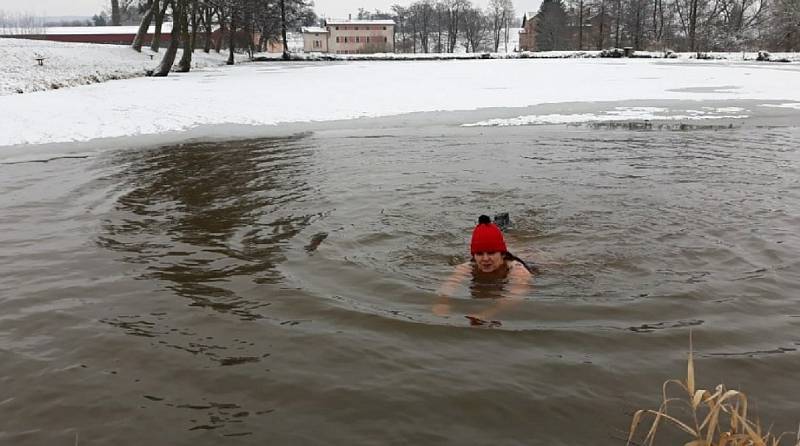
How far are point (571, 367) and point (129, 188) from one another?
821 cm

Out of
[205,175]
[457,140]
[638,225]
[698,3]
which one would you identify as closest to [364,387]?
[638,225]

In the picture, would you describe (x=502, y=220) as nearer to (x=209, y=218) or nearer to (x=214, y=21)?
(x=209, y=218)

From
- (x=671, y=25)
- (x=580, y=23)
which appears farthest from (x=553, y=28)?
(x=671, y=25)

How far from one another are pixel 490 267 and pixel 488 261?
0.31 feet

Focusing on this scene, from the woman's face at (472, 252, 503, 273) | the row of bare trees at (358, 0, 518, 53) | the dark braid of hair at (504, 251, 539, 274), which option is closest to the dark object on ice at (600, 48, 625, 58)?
the row of bare trees at (358, 0, 518, 53)

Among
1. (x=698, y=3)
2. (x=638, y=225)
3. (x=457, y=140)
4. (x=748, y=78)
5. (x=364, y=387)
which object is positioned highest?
(x=698, y=3)

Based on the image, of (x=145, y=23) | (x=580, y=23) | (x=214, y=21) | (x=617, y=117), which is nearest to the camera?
(x=617, y=117)

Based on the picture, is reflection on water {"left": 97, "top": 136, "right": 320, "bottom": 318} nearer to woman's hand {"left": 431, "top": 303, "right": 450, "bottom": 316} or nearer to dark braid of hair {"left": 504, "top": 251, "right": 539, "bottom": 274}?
woman's hand {"left": 431, "top": 303, "right": 450, "bottom": 316}

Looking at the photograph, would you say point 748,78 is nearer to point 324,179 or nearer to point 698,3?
point 324,179

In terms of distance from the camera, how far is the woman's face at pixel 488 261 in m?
5.87

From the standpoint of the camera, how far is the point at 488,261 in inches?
232

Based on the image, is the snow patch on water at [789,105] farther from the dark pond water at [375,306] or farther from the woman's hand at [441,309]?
the woman's hand at [441,309]

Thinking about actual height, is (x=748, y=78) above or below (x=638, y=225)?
above

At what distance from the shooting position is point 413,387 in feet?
13.0
